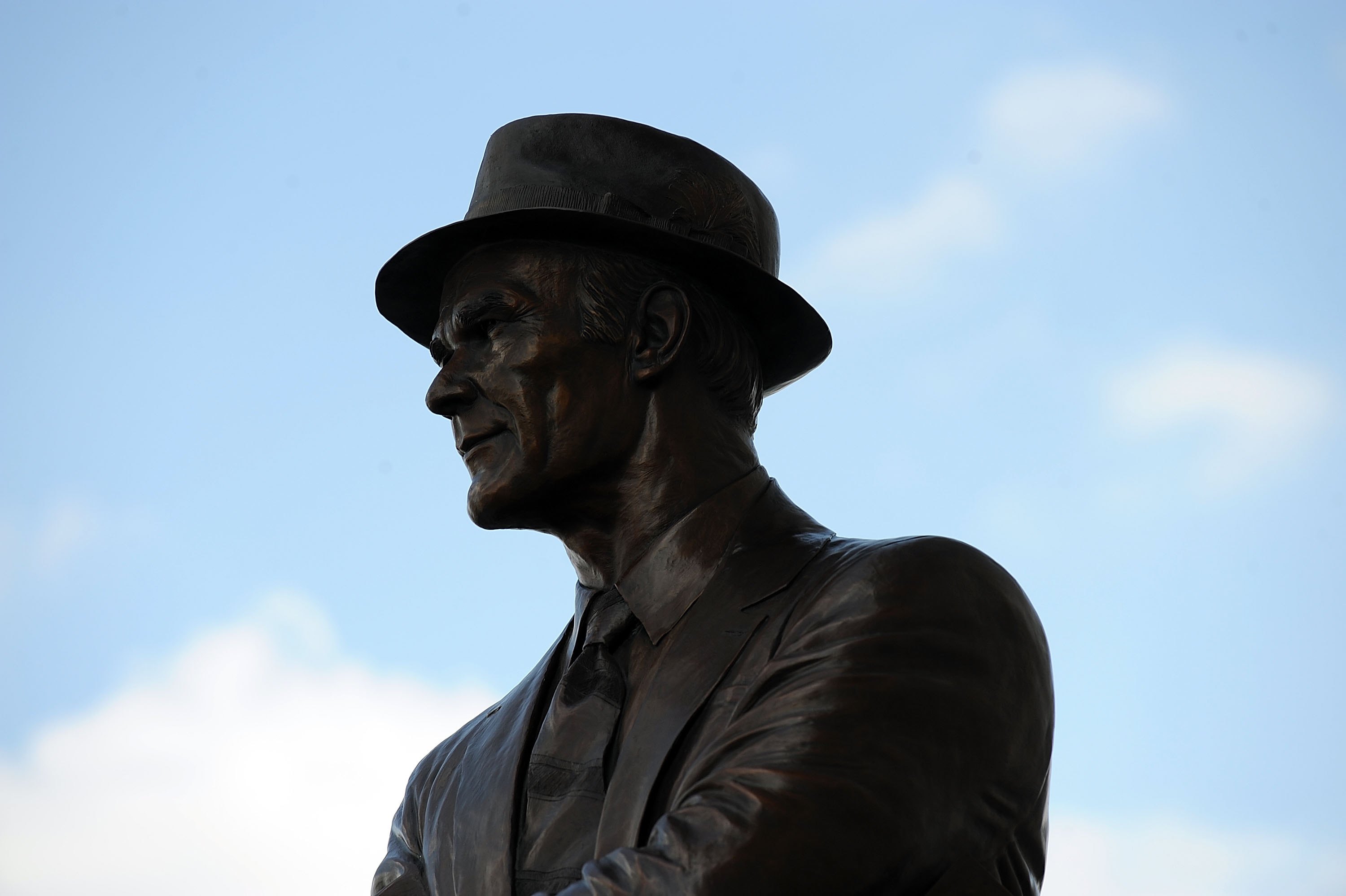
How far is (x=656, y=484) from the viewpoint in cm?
489

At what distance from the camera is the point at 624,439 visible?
4.89 meters

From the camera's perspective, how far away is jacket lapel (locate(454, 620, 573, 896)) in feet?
14.9

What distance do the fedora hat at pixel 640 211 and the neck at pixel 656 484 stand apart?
0.38 m

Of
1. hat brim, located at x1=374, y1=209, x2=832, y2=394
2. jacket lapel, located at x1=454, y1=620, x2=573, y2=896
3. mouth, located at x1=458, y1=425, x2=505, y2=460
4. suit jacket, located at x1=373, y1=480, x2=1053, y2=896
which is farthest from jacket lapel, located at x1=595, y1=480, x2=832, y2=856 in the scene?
mouth, located at x1=458, y1=425, x2=505, y2=460

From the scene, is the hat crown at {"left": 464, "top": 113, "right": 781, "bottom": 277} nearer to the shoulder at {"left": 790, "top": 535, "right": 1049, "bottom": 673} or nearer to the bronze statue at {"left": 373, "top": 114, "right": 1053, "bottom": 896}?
the bronze statue at {"left": 373, "top": 114, "right": 1053, "bottom": 896}

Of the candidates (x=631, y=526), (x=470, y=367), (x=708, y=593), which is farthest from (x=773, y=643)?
(x=470, y=367)

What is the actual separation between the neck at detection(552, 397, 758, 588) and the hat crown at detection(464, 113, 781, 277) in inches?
18.1

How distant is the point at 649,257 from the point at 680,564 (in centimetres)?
83

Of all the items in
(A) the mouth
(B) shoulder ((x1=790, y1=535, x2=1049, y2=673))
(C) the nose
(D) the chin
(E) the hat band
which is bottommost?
(B) shoulder ((x1=790, y1=535, x2=1049, y2=673))

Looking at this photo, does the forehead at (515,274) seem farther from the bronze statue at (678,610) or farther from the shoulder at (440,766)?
the shoulder at (440,766)

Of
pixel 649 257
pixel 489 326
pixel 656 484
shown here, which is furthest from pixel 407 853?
pixel 649 257

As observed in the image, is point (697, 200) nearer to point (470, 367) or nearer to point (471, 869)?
point (470, 367)

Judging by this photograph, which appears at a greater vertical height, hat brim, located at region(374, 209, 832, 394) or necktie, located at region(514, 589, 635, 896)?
hat brim, located at region(374, 209, 832, 394)

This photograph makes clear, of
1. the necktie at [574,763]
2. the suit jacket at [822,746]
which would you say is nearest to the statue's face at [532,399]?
the necktie at [574,763]
